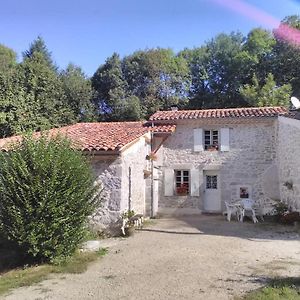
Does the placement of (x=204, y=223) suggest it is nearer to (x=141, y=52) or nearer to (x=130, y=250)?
(x=130, y=250)

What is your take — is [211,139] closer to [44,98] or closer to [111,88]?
[44,98]

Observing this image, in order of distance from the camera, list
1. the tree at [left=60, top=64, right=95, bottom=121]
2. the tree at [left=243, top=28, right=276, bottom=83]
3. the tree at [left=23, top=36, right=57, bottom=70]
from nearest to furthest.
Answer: the tree at [left=60, top=64, right=95, bottom=121]
the tree at [left=243, top=28, right=276, bottom=83]
the tree at [left=23, top=36, right=57, bottom=70]

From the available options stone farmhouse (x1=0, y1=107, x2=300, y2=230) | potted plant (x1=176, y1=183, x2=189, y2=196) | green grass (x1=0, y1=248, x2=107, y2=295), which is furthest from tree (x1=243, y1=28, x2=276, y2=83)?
green grass (x1=0, y1=248, x2=107, y2=295)

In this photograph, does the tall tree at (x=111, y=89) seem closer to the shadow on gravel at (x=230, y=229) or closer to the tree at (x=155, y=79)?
the tree at (x=155, y=79)

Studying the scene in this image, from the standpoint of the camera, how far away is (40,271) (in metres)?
7.14

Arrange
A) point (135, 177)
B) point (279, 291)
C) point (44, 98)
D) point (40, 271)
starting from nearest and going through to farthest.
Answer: point (279, 291) → point (40, 271) → point (135, 177) → point (44, 98)

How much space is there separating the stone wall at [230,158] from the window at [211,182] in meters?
0.30

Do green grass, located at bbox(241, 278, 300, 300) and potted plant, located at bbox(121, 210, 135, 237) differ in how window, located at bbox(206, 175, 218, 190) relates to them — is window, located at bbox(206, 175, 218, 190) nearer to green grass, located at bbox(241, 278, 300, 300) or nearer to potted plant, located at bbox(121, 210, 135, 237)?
potted plant, located at bbox(121, 210, 135, 237)

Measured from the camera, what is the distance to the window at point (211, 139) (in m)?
15.8

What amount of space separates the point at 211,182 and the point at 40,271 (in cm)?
982

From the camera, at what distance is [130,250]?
853 cm

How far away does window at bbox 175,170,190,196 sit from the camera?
15.7 meters

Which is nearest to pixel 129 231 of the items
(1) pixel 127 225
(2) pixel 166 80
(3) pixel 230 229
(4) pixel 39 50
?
(1) pixel 127 225

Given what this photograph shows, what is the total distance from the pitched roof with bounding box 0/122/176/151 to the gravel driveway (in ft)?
8.81
